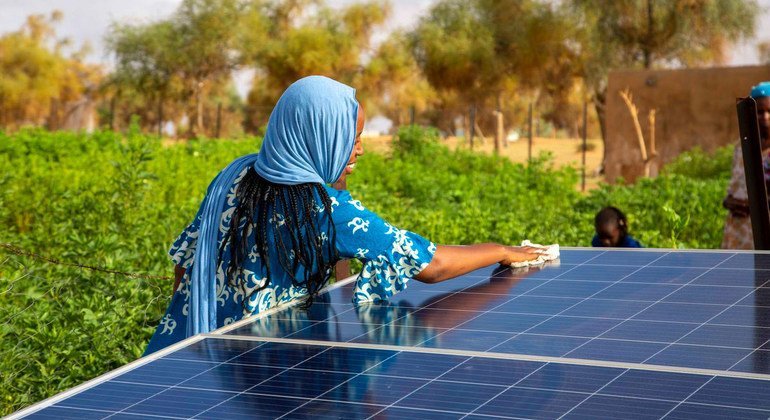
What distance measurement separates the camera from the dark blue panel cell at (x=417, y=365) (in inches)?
99.5

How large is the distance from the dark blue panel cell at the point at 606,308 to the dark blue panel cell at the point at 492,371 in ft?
1.90

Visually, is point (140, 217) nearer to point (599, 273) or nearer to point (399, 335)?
point (599, 273)

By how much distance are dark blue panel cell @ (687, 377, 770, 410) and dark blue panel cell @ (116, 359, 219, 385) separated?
1127mm

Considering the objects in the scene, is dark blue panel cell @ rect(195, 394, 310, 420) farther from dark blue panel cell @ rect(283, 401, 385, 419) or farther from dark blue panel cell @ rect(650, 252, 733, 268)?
dark blue panel cell @ rect(650, 252, 733, 268)

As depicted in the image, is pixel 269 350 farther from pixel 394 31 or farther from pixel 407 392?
pixel 394 31

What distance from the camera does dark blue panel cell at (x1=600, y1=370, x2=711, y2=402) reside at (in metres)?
2.28

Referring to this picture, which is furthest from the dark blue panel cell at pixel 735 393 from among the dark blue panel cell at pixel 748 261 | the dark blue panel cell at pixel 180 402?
the dark blue panel cell at pixel 748 261

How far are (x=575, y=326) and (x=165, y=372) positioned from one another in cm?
111

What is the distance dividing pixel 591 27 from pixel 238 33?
16.5 meters

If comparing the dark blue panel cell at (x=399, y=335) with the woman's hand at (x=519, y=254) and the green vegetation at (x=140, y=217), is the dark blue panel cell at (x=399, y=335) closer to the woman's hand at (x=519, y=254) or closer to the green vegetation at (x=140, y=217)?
the woman's hand at (x=519, y=254)

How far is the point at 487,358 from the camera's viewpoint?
267 centimetres

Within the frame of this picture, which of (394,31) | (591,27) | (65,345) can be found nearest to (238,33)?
(394,31)

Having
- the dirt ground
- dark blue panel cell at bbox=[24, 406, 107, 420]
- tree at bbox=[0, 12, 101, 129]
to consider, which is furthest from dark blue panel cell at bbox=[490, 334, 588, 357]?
tree at bbox=[0, 12, 101, 129]

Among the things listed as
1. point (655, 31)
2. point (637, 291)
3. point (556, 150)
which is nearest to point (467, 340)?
point (637, 291)
